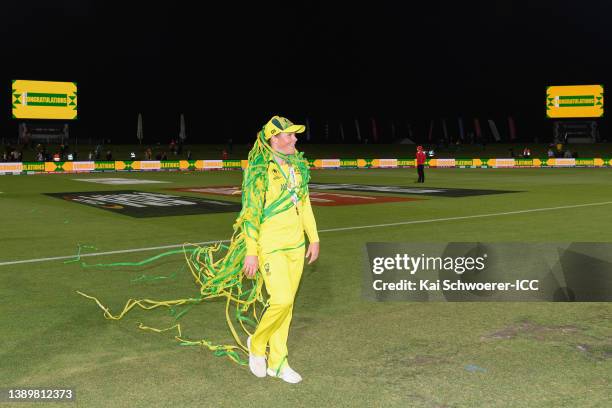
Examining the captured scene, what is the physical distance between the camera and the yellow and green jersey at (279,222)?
4.86 metres

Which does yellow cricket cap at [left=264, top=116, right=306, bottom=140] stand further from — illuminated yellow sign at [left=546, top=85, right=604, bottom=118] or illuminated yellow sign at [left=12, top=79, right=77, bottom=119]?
illuminated yellow sign at [left=546, top=85, right=604, bottom=118]

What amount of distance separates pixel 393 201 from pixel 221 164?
33.3 meters

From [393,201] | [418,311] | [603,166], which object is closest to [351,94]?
[603,166]

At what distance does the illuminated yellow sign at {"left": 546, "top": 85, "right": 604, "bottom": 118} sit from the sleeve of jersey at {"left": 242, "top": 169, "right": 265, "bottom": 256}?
239 ft

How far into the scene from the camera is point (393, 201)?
20875mm

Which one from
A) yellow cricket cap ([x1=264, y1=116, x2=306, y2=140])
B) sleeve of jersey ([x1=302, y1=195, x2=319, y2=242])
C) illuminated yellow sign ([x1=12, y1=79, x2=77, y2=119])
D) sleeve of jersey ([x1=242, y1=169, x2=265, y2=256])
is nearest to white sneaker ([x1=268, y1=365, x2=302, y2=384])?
sleeve of jersey ([x1=242, y1=169, x2=265, y2=256])

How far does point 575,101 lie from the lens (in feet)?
233

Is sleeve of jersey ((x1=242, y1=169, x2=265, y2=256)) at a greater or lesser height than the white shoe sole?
greater

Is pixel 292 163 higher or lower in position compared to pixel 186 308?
higher

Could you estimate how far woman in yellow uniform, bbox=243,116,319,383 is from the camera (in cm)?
481

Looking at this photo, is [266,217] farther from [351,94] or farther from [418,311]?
[351,94]
